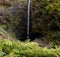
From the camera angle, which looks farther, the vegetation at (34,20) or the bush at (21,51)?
the vegetation at (34,20)

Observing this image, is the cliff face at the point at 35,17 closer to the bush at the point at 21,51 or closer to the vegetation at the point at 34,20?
the vegetation at the point at 34,20

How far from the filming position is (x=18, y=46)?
332 cm

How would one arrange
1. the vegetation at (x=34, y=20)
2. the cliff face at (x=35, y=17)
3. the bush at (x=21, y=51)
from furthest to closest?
the cliff face at (x=35, y=17), the vegetation at (x=34, y=20), the bush at (x=21, y=51)

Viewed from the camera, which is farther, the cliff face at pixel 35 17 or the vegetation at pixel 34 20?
the cliff face at pixel 35 17

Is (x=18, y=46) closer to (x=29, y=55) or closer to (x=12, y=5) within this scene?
(x=29, y=55)

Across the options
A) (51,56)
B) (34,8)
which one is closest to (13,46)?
(51,56)

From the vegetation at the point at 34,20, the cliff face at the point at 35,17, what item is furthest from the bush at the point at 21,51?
the cliff face at the point at 35,17

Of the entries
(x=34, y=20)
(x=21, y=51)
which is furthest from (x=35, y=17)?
(x=21, y=51)

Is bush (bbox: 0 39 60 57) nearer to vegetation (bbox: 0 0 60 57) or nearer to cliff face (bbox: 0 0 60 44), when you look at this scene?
vegetation (bbox: 0 0 60 57)

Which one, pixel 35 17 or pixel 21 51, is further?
pixel 35 17

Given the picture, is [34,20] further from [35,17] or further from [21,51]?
[21,51]

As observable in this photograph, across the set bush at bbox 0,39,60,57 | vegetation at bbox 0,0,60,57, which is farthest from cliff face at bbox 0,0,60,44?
bush at bbox 0,39,60,57

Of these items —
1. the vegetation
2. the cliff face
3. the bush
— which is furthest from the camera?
the cliff face

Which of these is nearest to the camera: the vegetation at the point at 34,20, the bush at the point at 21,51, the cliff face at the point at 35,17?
the bush at the point at 21,51
